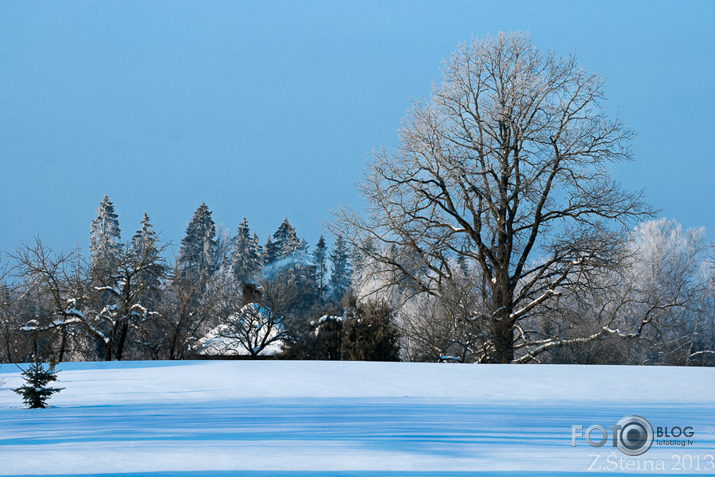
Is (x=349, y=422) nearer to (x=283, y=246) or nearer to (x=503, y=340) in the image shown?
(x=503, y=340)

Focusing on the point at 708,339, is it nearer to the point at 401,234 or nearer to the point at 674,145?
the point at 401,234

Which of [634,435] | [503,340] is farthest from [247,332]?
[634,435]

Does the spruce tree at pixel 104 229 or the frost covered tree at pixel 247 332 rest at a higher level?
the spruce tree at pixel 104 229

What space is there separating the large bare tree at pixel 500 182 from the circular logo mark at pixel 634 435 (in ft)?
39.1

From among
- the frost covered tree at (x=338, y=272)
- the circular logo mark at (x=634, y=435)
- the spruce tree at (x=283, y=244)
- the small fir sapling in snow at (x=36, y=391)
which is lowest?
the circular logo mark at (x=634, y=435)

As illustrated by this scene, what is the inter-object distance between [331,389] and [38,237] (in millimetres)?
14296

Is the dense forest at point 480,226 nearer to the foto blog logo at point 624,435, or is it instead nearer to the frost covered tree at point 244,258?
the foto blog logo at point 624,435

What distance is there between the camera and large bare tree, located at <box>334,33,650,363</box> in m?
17.3

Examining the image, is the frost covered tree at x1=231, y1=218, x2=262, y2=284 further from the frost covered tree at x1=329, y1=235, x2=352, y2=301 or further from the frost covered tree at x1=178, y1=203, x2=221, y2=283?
the frost covered tree at x1=329, y1=235, x2=352, y2=301

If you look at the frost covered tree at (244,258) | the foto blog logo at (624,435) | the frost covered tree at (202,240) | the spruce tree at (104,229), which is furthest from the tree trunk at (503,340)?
the frost covered tree at (202,240)

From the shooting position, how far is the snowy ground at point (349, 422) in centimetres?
381

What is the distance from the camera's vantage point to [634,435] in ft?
15.9

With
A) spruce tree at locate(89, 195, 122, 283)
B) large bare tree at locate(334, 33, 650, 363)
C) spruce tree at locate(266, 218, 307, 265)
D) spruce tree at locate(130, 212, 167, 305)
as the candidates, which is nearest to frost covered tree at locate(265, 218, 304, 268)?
spruce tree at locate(266, 218, 307, 265)

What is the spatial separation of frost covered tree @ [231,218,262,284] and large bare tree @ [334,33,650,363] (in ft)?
162
